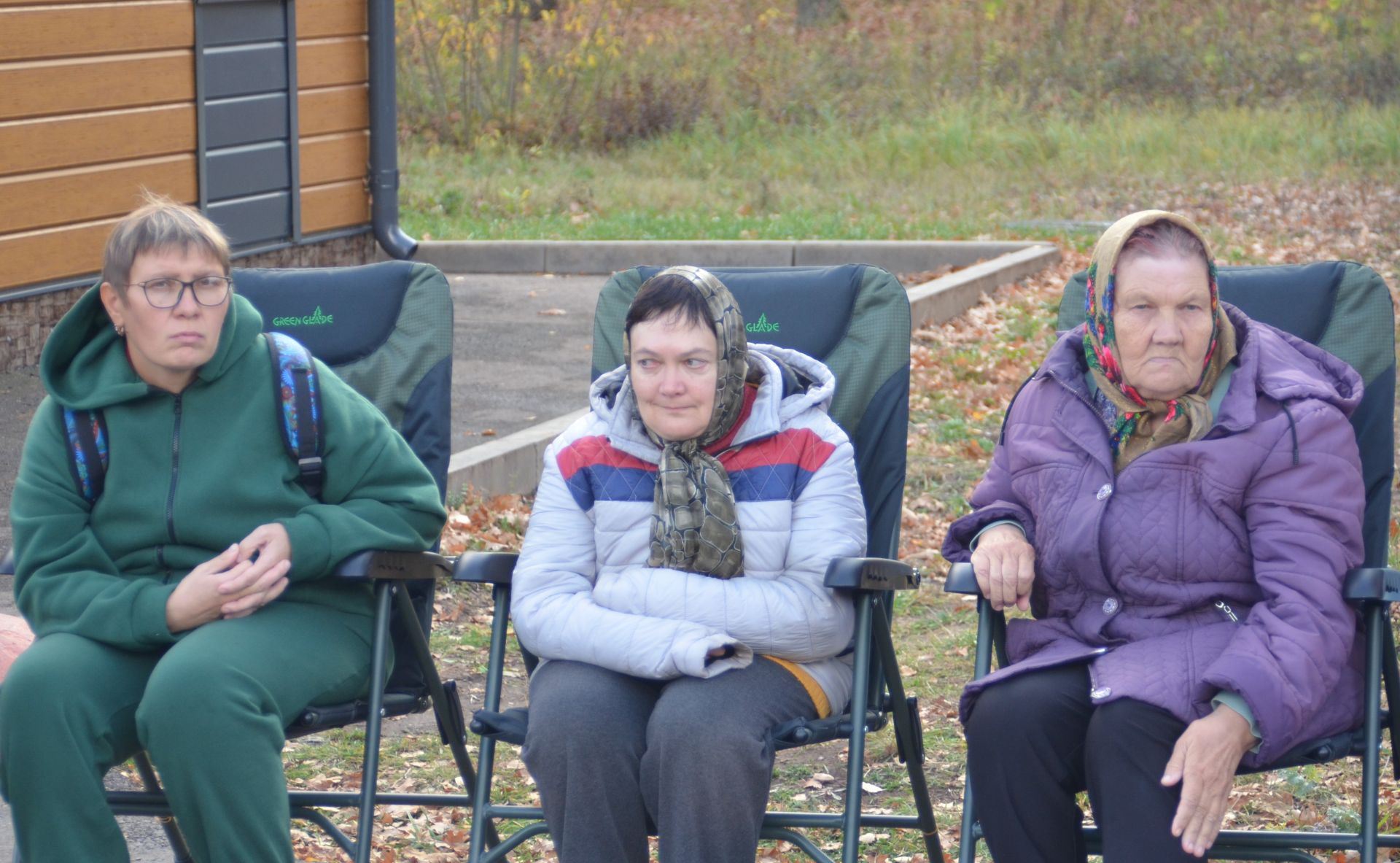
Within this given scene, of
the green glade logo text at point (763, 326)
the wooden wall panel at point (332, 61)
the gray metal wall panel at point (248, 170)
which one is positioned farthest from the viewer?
the wooden wall panel at point (332, 61)

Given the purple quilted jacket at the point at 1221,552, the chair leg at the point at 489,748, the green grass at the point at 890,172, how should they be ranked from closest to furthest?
1. the purple quilted jacket at the point at 1221,552
2. the chair leg at the point at 489,748
3. the green grass at the point at 890,172

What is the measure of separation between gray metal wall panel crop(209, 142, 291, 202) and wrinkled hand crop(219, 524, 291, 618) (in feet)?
19.3

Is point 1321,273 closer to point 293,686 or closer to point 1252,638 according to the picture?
point 1252,638

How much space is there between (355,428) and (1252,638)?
171 cm

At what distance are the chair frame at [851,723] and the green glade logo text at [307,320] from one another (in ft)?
2.77

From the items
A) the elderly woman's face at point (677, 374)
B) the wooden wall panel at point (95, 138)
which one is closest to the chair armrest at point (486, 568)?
the elderly woman's face at point (677, 374)

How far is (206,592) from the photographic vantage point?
3061mm

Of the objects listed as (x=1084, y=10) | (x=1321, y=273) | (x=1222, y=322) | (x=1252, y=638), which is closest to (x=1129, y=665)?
(x=1252, y=638)

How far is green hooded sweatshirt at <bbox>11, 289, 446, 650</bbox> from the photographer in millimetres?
3117

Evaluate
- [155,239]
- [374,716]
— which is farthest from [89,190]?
[374,716]

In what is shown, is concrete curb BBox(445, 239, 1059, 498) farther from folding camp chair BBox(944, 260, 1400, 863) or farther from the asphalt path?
folding camp chair BBox(944, 260, 1400, 863)

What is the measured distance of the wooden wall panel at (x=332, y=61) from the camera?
30.1 ft

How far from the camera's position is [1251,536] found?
2900 millimetres

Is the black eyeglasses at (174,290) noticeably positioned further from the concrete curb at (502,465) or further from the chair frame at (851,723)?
the concrete curb at (502,465)
